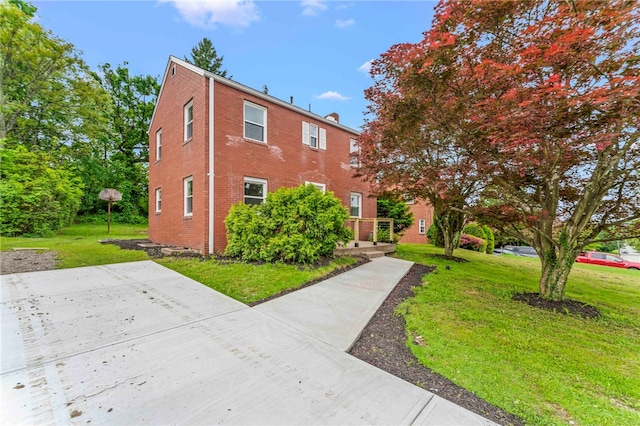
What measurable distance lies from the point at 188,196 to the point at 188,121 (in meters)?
2.83

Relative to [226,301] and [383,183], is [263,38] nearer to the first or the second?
[383,183]

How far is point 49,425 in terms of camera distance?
1.82m

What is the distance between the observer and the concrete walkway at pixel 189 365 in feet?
6.56

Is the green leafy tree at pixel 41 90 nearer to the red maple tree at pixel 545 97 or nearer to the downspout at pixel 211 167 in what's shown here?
the downspout at pixel 211 167

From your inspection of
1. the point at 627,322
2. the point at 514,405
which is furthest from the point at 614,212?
the point at 514,405

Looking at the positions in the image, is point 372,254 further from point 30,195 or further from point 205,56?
point 205,56

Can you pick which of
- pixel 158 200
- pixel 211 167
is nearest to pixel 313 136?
pixel 211 167

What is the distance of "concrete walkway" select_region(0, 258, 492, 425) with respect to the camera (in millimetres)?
1999

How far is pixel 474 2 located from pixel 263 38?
26.9 feet

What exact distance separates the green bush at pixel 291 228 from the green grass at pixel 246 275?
421 mm

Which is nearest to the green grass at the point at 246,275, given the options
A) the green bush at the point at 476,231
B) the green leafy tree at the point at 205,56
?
the green bush at the point at 476,231

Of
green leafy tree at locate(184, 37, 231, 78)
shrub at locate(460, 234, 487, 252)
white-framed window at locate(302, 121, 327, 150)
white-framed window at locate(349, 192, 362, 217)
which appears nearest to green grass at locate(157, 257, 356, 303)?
white-framed window at locate(302, 121, 327, 150)

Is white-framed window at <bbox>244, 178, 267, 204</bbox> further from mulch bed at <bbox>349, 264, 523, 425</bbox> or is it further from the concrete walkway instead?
mulch bed at <bbox>349, 264, 523, 425</bbox>

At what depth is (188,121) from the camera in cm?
960
